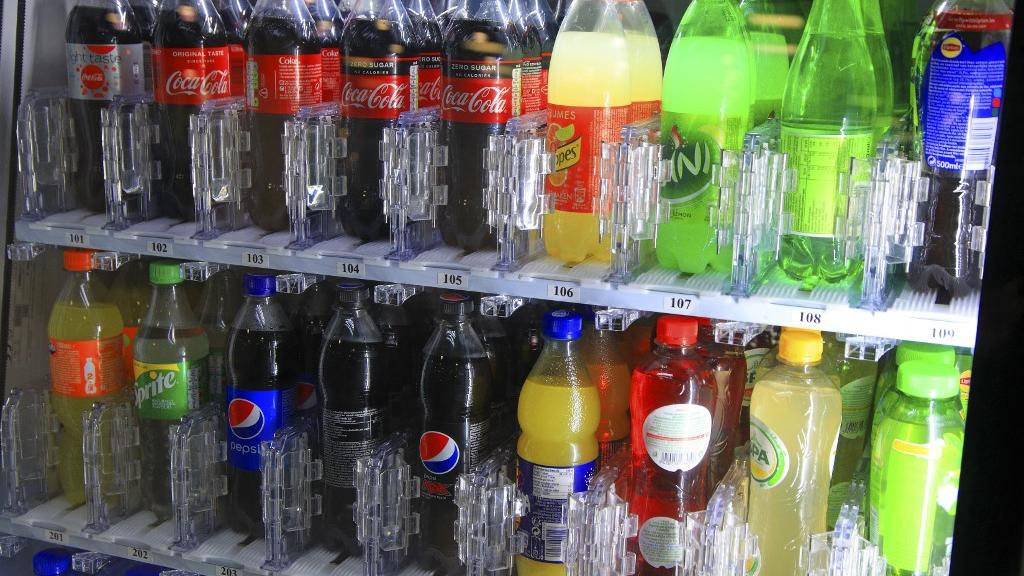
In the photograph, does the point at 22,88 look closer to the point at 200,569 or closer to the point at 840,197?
the point at 200,569

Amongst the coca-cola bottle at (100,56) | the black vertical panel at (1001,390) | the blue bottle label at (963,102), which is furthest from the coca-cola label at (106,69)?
the black vertical panel at (1001,390)

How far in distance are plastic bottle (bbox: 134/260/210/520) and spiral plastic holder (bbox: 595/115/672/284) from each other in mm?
941

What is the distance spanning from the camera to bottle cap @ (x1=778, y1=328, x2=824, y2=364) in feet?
5.60

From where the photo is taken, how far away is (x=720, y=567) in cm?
169

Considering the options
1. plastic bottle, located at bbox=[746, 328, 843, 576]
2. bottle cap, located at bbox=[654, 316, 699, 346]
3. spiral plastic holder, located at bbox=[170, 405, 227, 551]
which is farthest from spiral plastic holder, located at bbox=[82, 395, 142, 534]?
plastic bottle, located at bbox=[746, 328, 843, 576]

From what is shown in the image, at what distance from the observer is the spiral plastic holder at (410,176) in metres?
1.79

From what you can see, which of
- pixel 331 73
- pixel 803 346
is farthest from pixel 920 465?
pixel 331 73

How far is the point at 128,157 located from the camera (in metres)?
2.03

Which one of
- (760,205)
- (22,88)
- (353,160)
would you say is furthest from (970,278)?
(22,88)

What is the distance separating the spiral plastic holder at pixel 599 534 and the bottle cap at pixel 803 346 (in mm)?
369

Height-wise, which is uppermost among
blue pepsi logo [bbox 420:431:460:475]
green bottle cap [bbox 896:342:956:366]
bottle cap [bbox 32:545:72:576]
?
green bottle cap [bbox 896:342:956:366]

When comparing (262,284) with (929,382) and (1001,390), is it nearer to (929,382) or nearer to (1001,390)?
(929,382)

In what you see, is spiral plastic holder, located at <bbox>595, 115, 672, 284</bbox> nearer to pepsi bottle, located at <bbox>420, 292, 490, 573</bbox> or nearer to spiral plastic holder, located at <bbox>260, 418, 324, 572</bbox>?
pepsi bottle, located at <bbox>420, 292, 490, 573</bbox>

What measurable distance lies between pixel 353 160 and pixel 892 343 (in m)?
0.99
